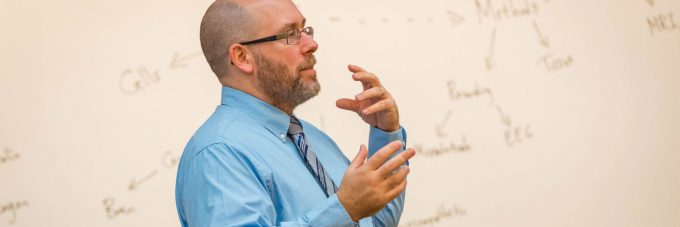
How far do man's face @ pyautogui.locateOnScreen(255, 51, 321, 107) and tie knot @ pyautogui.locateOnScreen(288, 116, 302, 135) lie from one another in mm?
47

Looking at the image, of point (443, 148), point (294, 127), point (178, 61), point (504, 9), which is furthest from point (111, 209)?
point (504, 9)

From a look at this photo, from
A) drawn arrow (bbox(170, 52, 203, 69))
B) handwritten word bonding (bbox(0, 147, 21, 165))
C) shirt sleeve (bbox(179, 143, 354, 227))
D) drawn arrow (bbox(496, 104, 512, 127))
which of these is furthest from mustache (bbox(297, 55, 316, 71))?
drawn arrow (bbox(496, 104, 512, 127))

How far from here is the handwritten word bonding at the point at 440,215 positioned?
2.45m

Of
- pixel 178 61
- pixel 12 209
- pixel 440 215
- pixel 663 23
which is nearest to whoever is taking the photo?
pixel 12 209

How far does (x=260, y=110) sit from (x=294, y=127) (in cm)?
8

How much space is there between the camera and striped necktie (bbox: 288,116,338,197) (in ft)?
4.80

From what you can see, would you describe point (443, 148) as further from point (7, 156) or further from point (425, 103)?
point (7, 156)

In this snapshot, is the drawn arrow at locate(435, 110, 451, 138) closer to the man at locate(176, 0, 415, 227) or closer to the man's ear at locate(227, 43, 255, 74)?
the man at locate(176, 0, 415, 227)

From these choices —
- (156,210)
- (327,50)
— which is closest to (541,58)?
(327,50)

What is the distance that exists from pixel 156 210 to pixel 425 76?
792 mm

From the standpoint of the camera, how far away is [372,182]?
124cm

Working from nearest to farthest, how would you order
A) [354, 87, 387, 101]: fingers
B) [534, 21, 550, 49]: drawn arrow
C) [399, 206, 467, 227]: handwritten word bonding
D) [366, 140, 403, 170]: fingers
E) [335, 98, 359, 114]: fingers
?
[366, 140, 403, 170]: fingers, [354, 87, 387, 101]: fingers, [335, 98, 359, 114]: fingers, [399, 206, 467, 227]: handwritten word bonding, [534, 21, 550, 49]: drawn arrow

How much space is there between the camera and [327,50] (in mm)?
2367

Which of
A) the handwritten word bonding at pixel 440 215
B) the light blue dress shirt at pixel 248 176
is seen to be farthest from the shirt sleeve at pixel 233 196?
the handwritten word bonding at pixel 440 215
